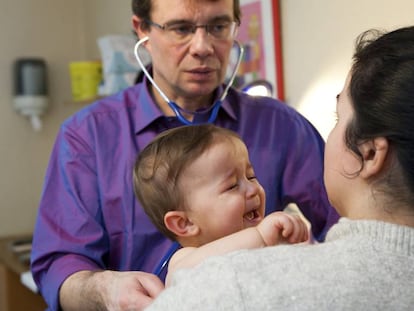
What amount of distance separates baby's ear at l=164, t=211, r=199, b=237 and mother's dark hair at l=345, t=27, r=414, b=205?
0.40 metres

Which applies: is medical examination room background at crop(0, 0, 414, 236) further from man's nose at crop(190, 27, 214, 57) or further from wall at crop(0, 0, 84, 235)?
man's nose at crop(190, 27, 214, 57)

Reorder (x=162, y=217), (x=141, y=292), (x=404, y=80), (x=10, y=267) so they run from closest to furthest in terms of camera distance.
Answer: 1. (x=404, y=80)
2. (x=141, y=292)
3. (x=162, y=217)
4. (x=10, y=267)

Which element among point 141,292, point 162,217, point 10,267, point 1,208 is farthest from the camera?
point 1,208

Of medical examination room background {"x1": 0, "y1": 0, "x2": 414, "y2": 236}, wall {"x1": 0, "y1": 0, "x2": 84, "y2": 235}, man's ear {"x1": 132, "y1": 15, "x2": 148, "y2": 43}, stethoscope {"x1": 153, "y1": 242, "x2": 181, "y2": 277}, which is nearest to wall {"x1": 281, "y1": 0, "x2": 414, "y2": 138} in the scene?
man's ear {"x1": 132, "y1": 15, "x2": 148, "y2": 43}

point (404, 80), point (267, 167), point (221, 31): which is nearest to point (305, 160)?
point (267, 167)

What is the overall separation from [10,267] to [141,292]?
196 cm

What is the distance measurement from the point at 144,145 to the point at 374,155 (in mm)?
826

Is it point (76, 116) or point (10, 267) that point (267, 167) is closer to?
point (76, 116)

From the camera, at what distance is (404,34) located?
32.1 inches

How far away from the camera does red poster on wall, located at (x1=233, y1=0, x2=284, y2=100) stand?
2.18 metres

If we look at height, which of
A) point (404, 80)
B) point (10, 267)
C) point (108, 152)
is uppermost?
point (404, 80)

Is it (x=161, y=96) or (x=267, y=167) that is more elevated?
(x=161, y=96)

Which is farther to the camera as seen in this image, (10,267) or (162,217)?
(10,267)

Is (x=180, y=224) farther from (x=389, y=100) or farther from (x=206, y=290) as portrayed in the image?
(x=389, y=100)
